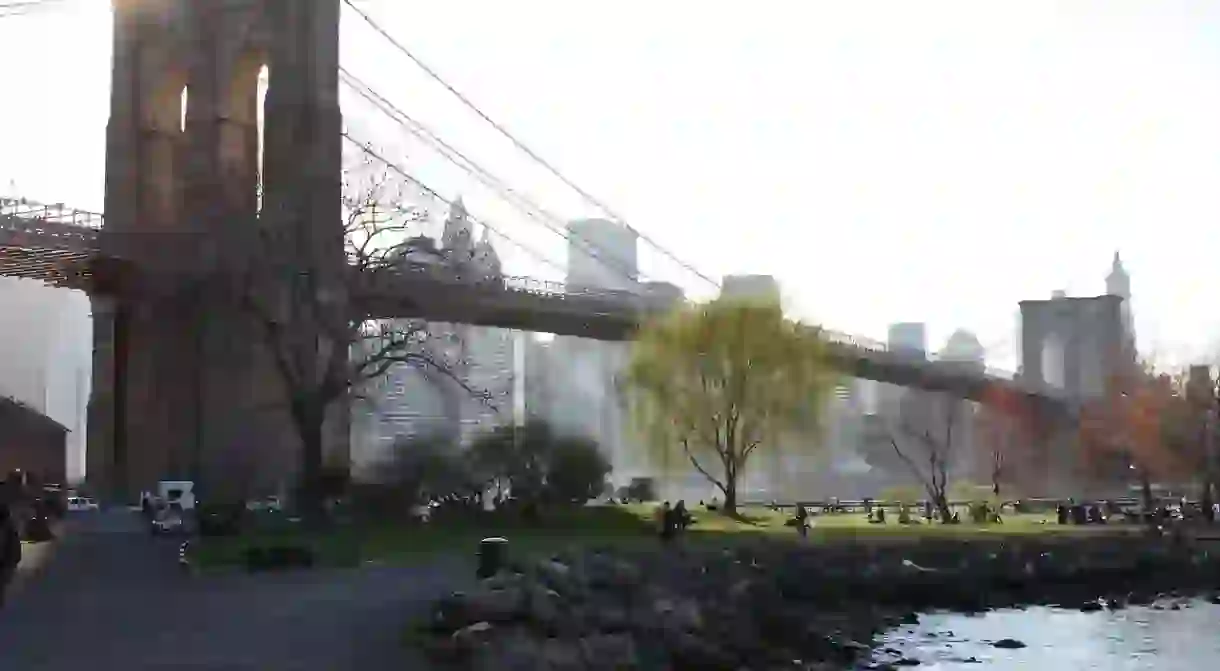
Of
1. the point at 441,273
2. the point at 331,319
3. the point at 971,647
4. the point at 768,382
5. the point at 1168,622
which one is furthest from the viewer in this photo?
the point at 768,382

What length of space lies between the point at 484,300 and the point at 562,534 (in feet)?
55.0

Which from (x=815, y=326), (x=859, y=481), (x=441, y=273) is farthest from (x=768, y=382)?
(x=859, y=481)

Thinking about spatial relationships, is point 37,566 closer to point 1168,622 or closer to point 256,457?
point 1168,622

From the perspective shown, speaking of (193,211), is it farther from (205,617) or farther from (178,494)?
(205,617)

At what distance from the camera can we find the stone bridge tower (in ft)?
146

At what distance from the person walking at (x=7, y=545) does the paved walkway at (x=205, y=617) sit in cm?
59

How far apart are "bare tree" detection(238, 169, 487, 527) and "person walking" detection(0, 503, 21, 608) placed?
56.1 ft

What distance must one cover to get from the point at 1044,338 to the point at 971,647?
7410cm

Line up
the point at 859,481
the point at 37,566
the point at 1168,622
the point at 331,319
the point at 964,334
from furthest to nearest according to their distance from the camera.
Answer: the point at 964,334 → the point at 859,481 → the point at 331,319 → the point at 1168,622 → the point at 37,566

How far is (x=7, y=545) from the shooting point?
1417cm

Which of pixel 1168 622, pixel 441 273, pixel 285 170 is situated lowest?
pixel 1168 622

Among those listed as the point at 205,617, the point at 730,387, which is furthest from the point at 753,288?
the point at 205,617

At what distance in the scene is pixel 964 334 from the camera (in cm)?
11762

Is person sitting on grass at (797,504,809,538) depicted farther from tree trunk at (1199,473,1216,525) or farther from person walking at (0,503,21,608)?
person walking at (0,503,21,608)
